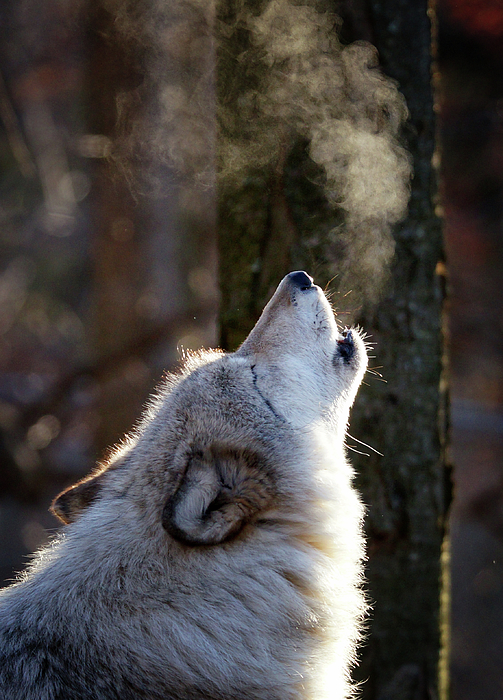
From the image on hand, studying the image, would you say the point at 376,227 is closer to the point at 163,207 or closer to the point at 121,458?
the point at 121,458

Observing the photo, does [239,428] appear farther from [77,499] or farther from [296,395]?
[77,499]

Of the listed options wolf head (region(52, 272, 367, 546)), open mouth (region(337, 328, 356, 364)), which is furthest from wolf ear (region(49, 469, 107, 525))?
open mouth (region(337, 328, 356, 364))

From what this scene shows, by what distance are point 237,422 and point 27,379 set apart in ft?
27.4

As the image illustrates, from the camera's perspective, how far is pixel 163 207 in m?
9.08

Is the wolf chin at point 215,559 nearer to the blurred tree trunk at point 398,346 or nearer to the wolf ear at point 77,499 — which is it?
the wolf ear at point 77,499

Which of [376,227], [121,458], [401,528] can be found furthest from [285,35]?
[401,528]

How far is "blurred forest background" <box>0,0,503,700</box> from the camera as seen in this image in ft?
25.7

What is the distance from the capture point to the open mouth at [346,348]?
2270mm

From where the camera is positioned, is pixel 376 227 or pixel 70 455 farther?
pixel 70 455

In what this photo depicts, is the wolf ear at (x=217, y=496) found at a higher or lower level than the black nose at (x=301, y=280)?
lower

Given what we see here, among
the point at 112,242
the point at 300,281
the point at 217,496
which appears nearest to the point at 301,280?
the point at 300,281

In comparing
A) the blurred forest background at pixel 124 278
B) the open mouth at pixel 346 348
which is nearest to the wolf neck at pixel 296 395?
the open mouth at pixel 346 348

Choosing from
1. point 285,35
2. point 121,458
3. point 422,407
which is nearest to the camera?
point 121,458

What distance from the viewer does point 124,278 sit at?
28.5ft
